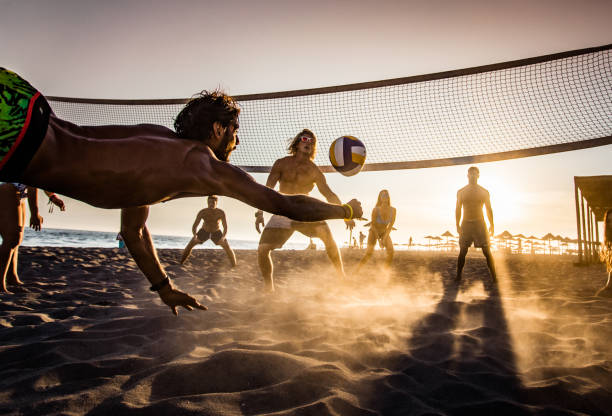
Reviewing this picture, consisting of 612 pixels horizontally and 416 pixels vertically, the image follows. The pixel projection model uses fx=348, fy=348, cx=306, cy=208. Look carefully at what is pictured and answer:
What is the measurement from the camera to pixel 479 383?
65.9 inches

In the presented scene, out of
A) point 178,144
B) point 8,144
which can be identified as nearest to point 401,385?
point 178,144

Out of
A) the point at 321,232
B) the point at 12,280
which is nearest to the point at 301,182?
the point at 321,232

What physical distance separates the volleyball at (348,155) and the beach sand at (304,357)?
1.43 metres

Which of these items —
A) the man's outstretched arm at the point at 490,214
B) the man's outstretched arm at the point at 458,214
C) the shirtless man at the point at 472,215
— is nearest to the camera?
the shirtless man at the point at 472,215

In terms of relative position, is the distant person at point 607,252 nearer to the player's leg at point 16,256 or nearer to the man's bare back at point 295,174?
the man's bare back at point 295,174

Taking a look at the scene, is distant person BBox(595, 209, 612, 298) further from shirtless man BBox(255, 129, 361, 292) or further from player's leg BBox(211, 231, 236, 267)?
player's leg BBox(211, 231, 236, 267)

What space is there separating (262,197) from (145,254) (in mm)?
1024

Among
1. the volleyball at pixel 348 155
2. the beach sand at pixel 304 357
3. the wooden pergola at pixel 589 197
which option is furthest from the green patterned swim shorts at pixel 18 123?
the wooden pergola at pixel 589 197

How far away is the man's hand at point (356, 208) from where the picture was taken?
6.87 feet

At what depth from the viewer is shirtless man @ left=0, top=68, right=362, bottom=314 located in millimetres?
1322

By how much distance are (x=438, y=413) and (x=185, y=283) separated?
414 cm

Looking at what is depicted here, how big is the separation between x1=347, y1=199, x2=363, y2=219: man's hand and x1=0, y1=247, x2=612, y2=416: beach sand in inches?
31.7

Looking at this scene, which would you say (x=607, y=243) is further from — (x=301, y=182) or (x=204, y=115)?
(x=204, y=115)

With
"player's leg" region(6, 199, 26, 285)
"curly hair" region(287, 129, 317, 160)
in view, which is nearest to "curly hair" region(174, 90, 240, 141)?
"curly hair" region(287, 129, 317, 160)
